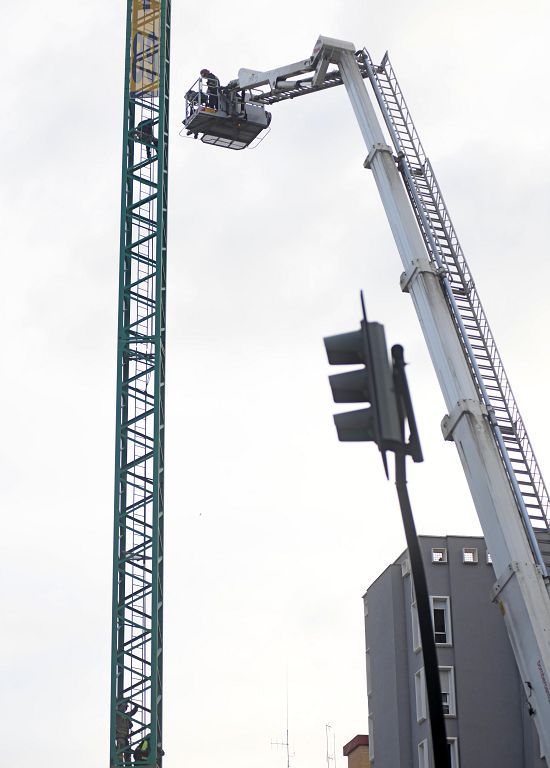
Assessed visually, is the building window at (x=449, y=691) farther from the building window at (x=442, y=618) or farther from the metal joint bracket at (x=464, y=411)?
the metal joint bracket at (x=464, y=411)

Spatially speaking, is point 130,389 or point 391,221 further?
point 130,389

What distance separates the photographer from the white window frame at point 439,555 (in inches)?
1555

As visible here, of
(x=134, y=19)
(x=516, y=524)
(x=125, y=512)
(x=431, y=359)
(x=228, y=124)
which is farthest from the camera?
(x=134, y=19)

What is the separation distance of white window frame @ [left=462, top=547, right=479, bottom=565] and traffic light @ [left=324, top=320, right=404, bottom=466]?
28.8 meters

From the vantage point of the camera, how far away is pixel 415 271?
87.1 feet

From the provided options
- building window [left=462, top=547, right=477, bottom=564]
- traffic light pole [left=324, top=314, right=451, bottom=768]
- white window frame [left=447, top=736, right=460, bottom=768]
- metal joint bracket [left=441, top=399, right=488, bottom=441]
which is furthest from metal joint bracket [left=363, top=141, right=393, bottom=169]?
traffic light pole [left=324, top=314, right=451, bottom=768]

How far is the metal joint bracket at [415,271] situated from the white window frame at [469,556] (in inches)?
575

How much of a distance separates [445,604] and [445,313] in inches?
599

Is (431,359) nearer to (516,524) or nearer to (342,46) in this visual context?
(516,524)

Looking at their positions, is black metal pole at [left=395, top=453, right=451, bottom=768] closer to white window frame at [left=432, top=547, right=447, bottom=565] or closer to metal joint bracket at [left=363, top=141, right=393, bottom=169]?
metal joint bracket at [left=363, top=141, right=393, bottom=169]

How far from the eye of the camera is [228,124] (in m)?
41.6

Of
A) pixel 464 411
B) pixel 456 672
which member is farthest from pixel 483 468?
pixel 456 672

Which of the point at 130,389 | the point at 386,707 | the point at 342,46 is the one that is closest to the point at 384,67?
the point at 342,46

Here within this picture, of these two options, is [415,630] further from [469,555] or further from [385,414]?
[385,414]
